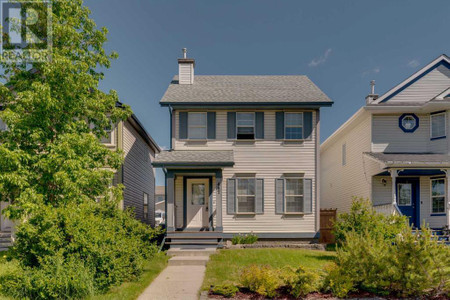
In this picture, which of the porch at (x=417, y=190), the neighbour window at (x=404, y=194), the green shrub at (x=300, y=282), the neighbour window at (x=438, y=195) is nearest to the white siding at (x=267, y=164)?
the porch at (x=417, y=190)

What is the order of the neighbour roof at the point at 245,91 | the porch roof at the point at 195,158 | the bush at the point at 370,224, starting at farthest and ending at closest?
the neighbour roof at the point at 245,91 < the porch roof at the point at 195,158 < the bush at the point at 370,224

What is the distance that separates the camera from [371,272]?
6.12m

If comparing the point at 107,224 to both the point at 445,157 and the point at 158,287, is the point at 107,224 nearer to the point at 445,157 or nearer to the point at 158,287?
Result: the point at 158,287

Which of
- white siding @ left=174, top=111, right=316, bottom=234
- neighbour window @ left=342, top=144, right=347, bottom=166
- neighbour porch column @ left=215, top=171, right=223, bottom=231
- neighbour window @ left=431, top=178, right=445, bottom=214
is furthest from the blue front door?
neighbour porch column @ left=215, top=171, right=223, bottom=231

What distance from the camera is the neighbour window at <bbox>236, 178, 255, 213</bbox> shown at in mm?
13242

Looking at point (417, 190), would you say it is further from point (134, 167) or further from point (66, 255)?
point (66, 255)

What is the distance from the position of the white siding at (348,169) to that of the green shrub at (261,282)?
921 cm

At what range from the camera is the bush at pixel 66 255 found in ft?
20.0

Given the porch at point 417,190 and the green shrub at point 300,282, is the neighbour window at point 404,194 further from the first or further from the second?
the green shrub at point 300,282

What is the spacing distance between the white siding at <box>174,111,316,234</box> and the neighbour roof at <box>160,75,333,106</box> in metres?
0.73

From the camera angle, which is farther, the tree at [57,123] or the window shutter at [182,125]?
the window shutter at [182,125]

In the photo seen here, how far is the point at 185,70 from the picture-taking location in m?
15.5

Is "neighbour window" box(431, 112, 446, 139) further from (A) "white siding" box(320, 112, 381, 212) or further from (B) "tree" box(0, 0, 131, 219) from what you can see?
(B) "tree" box(0, 0, 131, 219)

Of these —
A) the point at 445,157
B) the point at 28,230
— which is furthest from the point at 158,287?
the point at 445,157
